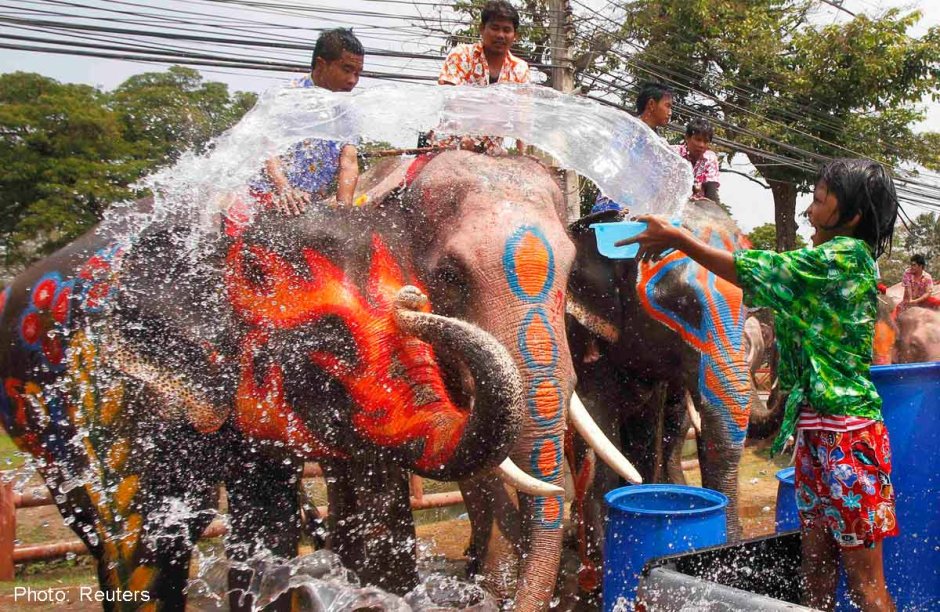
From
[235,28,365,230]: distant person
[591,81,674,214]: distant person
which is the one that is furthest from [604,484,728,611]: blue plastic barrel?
[591,81,674,214]: distant person

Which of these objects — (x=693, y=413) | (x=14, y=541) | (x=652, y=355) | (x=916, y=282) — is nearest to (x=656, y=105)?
(x=652, y=355)

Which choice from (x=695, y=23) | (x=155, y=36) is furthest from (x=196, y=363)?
(x=695, y=23)

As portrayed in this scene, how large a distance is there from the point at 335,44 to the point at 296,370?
6.23 feet

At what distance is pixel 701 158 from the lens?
5973 millimetres

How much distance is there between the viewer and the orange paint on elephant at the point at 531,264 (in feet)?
11.8

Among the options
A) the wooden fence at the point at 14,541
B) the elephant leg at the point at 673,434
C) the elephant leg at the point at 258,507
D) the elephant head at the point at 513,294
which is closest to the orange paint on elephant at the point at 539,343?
the elephant head at the point at 513,294

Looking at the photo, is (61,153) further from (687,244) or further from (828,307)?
(828,307)

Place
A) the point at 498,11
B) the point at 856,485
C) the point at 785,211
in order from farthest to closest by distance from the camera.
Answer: the point at 785,211 < the point at 498,11 < the point at 856,485

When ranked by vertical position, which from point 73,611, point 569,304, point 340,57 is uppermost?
point 340,57

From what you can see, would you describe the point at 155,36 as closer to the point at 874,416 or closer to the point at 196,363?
the point at 196,363

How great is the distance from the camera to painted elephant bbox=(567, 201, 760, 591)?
16.3ft

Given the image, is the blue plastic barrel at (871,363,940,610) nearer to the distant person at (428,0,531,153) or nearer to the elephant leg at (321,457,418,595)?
the elephant leg at (321,457,418,595)

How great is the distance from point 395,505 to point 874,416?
205 cm

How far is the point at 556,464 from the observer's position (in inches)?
137
